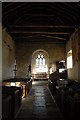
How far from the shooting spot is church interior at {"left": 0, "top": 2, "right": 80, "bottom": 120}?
441 centimetres

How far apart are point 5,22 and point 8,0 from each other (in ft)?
7.64

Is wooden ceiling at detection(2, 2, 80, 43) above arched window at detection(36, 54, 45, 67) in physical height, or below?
above

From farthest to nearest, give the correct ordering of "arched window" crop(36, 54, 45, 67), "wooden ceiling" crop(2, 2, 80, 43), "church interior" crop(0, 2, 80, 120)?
"arched window" crop(36, 54, 45, 67) → "wooden ceiling" crop(2, 2, 80, 43) → "church interior" crop(0, 2, 80, 120)

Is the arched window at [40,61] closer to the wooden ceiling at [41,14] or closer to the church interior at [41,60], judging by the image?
the church interior at [41,60]

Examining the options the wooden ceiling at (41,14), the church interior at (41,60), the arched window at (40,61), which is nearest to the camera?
the church interior at (41,60)

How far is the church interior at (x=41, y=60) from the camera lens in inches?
173

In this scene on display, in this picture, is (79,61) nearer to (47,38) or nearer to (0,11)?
(0,11)

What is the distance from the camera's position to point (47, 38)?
15188 millimetres

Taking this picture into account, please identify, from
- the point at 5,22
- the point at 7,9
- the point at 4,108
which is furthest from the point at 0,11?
the point at 4,108

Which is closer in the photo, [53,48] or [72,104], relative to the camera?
[72,104]

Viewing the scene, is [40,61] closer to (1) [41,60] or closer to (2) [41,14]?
(1) [41,60]

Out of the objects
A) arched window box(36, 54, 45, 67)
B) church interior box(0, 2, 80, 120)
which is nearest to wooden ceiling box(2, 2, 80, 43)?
church interior box(0, 2, 80, 120)

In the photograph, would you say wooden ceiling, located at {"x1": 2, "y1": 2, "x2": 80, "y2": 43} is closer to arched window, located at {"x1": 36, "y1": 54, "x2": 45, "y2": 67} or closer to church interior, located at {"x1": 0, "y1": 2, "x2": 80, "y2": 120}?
church interior, located at {"x1": 0, "y1": 2, "x2": 80, "y2": 120}

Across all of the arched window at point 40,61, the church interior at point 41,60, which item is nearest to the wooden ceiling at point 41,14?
the church interior at point 41,60
